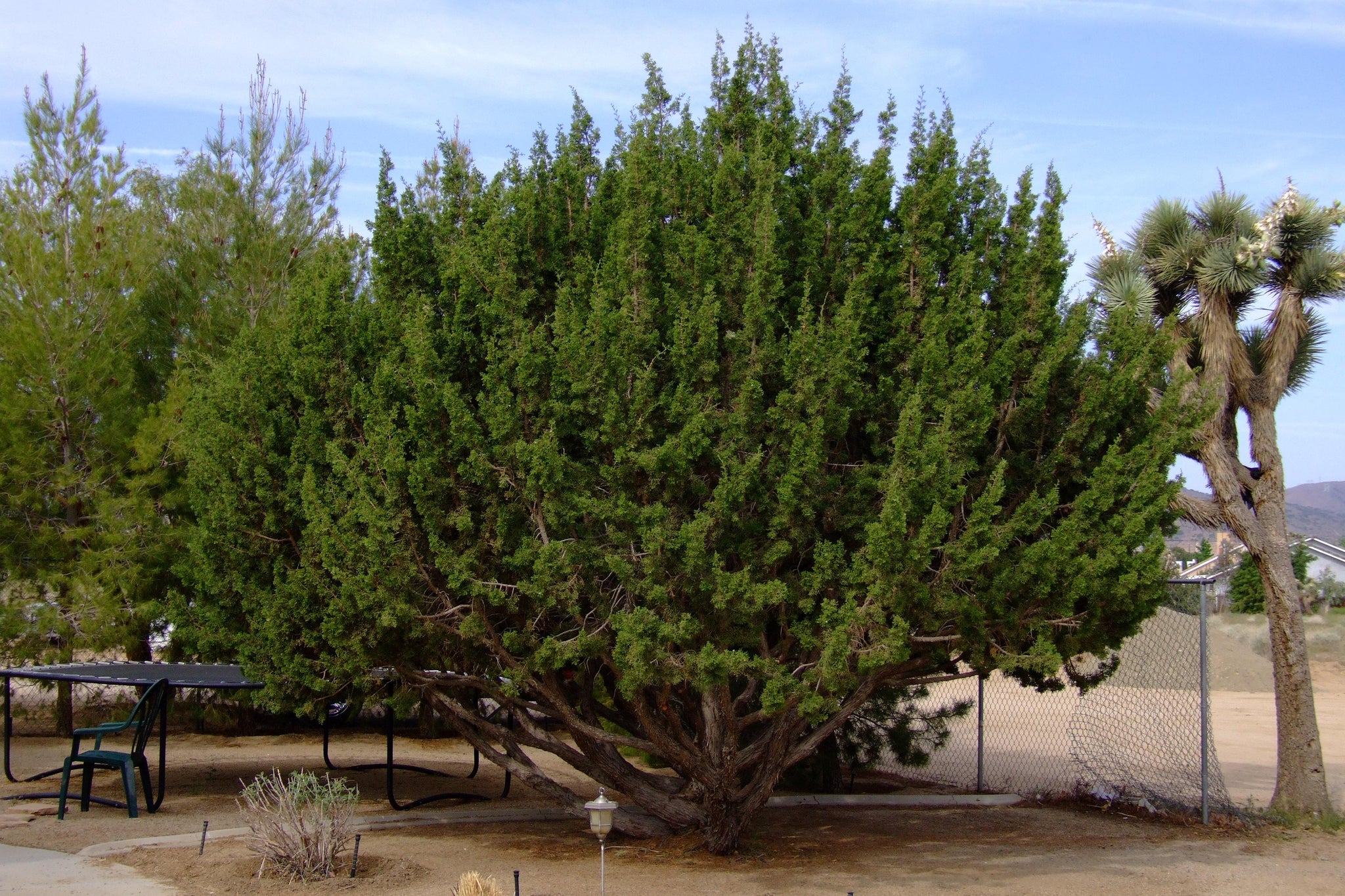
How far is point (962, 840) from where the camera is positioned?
10000 millimetres

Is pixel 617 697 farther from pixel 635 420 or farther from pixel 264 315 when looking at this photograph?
pixel 264 315

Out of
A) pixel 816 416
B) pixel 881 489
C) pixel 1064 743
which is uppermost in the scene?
pixel 816 416

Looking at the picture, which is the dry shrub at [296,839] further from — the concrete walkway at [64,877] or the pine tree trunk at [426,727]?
the pine tree trunk at [426,727]

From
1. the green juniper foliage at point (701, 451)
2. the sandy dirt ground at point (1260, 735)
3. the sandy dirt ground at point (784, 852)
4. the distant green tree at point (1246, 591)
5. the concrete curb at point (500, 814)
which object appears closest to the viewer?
the green juniper foliage at point (701, 451)

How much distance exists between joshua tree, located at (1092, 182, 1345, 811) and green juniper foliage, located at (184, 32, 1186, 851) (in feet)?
10.4

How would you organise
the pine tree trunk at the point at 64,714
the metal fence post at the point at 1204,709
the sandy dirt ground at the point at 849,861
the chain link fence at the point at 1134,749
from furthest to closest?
the pine tree trunk at the point at 64,714
the chain link fence at the point at 1134,749
the metal fence post at the point at 1204,709
the sandy dirt ground at the point at 849,861

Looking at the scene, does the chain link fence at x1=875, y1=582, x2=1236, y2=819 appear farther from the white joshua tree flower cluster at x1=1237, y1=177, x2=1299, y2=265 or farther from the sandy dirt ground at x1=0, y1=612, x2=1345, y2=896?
the white joshua tree flower cluster at x1=1237, y1=177, x2=1299, y2=265

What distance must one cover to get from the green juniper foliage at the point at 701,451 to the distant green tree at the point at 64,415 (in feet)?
16.3

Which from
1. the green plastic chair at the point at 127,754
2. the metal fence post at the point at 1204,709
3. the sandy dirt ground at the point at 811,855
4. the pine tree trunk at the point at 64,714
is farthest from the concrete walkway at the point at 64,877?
the metal fence post at the point at 1204,709

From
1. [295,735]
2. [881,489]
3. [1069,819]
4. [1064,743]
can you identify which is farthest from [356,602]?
[1064,743]

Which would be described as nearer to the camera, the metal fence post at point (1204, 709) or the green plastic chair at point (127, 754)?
the green plastic chair at point (127, 754)

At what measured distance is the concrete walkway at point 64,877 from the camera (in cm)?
718

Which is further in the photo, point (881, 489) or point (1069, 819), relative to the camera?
point (1069, 819)

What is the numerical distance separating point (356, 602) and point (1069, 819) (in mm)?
7537
